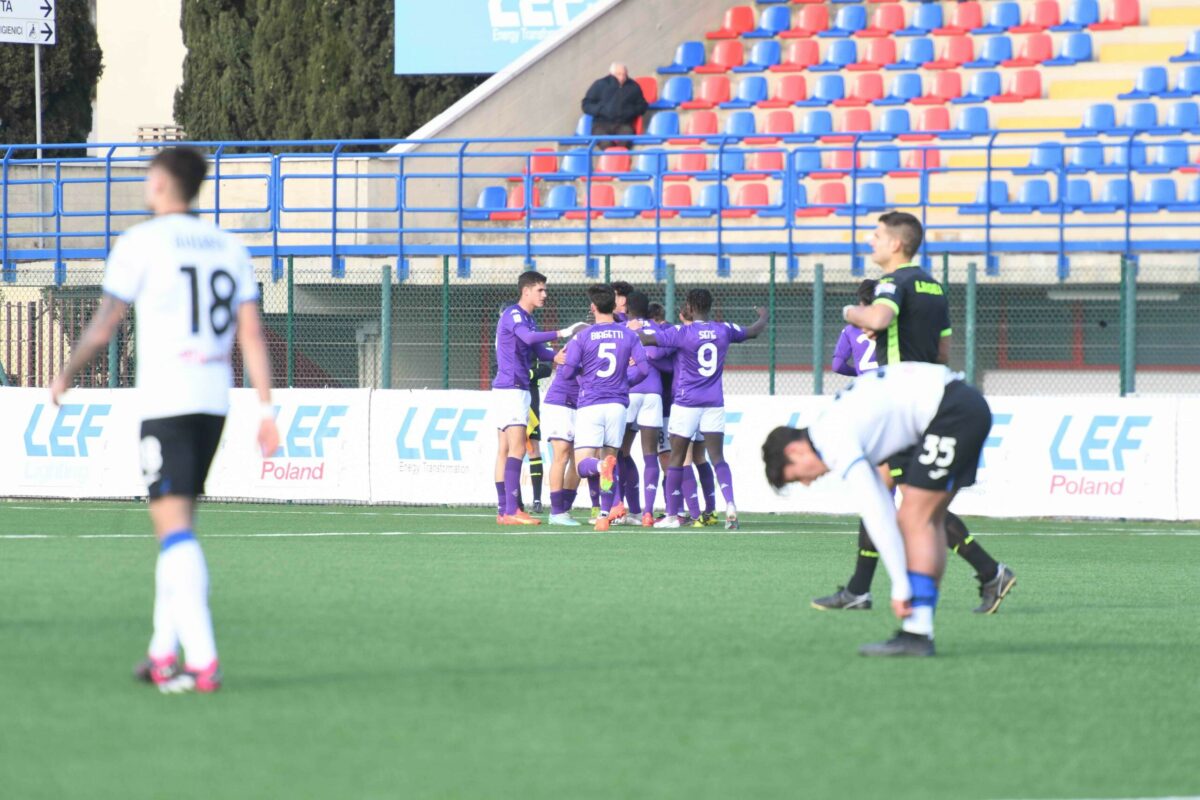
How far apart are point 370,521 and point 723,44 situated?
45.9 ft

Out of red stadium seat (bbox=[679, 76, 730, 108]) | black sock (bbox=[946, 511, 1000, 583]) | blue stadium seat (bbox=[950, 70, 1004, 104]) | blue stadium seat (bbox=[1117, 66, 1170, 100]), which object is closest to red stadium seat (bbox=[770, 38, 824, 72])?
red stadium seat (bbox=[679, 76, 730, 108])

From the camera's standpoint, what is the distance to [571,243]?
84.6 ft

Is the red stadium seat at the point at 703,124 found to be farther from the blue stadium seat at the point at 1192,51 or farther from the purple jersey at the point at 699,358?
the purple jersey at the point at 699,358

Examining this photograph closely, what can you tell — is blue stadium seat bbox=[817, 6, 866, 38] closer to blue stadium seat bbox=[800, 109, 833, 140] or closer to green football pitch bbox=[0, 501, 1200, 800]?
blue stadium seat bbox=[800, 109, 833, 140]

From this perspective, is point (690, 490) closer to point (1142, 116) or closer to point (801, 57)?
point (1142, 116)

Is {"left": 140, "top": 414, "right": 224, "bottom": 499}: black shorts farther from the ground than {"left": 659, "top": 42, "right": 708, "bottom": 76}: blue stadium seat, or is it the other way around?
{"left": 659, "top": 42, "right": 708, "bottom": 76}: blue stadium seat

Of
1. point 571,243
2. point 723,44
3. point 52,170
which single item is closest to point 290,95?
point 52,170

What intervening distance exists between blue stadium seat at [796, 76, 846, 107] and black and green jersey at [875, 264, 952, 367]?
18765mm

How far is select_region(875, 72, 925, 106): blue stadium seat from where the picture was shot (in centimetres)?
2759

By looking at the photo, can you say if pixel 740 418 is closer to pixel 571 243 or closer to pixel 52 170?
pixel 571 243

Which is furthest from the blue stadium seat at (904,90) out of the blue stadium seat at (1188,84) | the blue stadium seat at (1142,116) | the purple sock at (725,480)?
the purple sock at (725,480)

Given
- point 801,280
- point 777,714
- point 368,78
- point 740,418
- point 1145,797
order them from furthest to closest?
point 368,78 < point 801,280 < point 740,418 < point 777,714 < point 1145,797

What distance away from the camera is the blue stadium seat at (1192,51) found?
26766mm

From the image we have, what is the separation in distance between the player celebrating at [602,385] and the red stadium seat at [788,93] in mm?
11816
